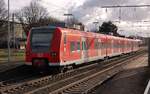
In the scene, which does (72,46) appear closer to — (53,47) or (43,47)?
(53,47)

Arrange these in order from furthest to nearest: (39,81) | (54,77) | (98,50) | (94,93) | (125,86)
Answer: (98,50) < (54,77) < (39,81) < (125,86) < (94,93)

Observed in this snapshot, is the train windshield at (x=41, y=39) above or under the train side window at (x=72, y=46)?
above

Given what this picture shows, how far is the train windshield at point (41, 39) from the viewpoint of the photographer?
23.1 m

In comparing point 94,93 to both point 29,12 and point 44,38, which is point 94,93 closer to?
point 44,38

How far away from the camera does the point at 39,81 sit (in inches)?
802

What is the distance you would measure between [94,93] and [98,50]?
1956 centimetres

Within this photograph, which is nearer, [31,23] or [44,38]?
[44,38]

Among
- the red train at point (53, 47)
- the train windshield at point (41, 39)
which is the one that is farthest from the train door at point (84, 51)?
the train windshield at point (41, 39)

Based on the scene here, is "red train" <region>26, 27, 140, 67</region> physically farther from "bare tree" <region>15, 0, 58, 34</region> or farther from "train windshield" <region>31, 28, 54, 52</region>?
"bare tree" <region>15, 0, 58, 34</region>

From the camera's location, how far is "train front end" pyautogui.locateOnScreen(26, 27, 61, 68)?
2281 cm

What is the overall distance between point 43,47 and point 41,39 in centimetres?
55

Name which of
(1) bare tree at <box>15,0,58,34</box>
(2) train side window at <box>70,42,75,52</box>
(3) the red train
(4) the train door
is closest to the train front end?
(3) the red train

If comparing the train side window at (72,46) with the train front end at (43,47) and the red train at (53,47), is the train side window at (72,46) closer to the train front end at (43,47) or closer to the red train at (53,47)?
the red train at (53,47)

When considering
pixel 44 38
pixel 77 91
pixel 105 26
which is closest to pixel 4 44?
pixel 105 26
